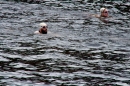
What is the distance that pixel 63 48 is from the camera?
948 inches

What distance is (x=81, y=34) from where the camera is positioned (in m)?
28.1

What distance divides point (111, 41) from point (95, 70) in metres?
7.02

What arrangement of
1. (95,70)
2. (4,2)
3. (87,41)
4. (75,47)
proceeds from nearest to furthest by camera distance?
(95,70), (75,47), (87,41), (4,2)

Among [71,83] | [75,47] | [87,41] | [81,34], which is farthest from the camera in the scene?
[81,34]

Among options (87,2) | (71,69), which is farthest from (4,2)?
(71,69)

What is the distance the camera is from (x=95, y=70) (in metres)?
19.7

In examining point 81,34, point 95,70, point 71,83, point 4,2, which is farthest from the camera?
point 4,2

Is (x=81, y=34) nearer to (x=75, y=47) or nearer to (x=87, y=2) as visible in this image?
(x=75, y=47)

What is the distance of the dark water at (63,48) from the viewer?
18344 millimetres

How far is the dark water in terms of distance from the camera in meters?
18.3

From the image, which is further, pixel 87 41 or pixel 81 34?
pixel 81 34

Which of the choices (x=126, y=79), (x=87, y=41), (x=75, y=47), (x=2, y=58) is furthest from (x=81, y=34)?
(x=126, y=79)

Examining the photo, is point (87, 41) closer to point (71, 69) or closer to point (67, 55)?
point (67, 55)

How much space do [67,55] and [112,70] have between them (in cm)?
354
